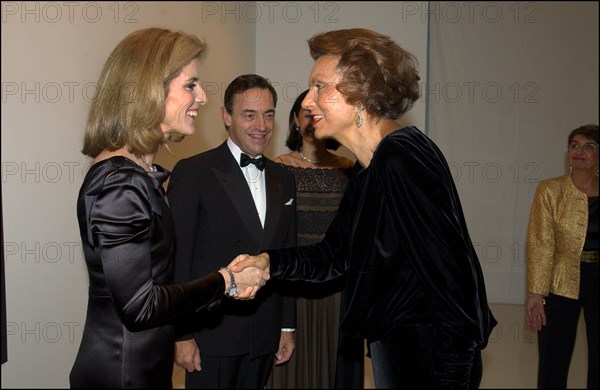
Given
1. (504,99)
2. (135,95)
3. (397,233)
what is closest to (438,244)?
(397,233)

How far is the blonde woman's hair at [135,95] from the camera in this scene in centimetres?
176

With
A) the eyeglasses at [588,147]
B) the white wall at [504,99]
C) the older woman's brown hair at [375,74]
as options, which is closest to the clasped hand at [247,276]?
the older woman's brown hair at [375,74]

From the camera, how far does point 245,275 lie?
2105mm

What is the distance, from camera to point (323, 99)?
2.04m

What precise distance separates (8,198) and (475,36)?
3630mm

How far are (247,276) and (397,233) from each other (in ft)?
1.86

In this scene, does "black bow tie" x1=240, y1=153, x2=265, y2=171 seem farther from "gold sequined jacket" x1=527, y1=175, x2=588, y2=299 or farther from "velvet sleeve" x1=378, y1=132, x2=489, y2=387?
"gold sequined jacket" x1=527, y1=175, x2=588, y2=299

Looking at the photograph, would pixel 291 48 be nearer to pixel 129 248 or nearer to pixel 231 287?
pixel 231 287

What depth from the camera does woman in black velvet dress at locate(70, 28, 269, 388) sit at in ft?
5.24

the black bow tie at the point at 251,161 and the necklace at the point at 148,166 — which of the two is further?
the black bow tie at the point at 251,161

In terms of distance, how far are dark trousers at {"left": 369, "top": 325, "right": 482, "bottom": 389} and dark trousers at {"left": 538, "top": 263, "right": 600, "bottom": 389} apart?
900 millimetres

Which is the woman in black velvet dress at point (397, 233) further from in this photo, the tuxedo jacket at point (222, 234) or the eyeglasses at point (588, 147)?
the eyeglasses at point (588, 147)

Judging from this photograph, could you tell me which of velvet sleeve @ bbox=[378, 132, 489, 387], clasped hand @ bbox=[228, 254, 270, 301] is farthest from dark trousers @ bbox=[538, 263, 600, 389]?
clasped hand @ bbox=[228, 254, 270, 301]

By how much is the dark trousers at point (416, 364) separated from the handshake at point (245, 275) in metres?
0.44
